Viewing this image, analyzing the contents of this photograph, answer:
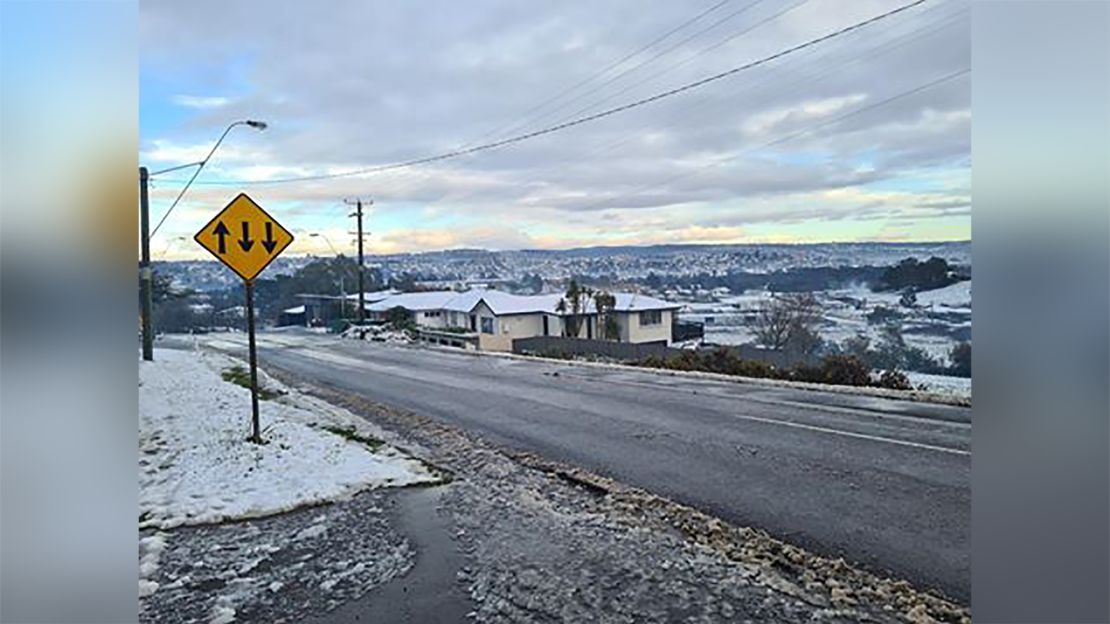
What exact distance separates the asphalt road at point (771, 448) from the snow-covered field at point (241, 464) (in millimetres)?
1550

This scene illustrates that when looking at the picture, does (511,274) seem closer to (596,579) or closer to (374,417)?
(374,417)

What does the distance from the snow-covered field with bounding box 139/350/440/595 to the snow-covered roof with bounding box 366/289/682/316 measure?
106ft

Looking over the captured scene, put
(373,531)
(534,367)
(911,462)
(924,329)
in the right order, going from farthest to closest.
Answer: (534,367) < (911,462) < (373,531) < (924,329)

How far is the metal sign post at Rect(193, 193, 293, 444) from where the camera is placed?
7.20 metres

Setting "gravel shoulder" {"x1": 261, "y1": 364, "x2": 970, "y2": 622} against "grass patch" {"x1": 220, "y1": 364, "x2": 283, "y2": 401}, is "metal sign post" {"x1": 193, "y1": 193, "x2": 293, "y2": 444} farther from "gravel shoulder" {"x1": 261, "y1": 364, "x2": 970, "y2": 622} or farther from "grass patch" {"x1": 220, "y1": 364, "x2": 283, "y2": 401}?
"grass patch" {"x1": 220, "y1": 364, "x2": 283, "y2": 401}

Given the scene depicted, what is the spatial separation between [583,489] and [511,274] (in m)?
41.4

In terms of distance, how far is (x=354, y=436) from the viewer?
8.18 metres

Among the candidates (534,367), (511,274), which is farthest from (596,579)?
(511,274)

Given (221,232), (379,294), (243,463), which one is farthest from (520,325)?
(243,463)

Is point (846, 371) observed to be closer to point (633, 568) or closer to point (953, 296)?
point (633, 568)

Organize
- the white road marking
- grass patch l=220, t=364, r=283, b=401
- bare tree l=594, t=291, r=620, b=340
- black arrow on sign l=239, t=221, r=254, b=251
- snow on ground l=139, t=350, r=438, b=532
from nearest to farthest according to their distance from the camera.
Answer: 1. snow on ground l=139, t=350, r=438, b=532
2. the white road marking
3. black arrow on sign l=239, t=221, r=254, b=251
4. grass patch l=220, t=364, r=283, b=401
5. bare tree l=594, t=291, r=620, b=340

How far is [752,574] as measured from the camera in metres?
3.72

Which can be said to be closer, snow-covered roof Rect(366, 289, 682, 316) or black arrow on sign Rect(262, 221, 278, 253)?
black arrow on sign Rect(262, 221, 278, 253)

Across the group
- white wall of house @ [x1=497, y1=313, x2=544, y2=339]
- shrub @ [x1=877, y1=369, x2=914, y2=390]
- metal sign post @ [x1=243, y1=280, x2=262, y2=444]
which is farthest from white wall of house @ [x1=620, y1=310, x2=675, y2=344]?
metal sign post @ [x1=243, y1=280, x2=262, y2=444]
